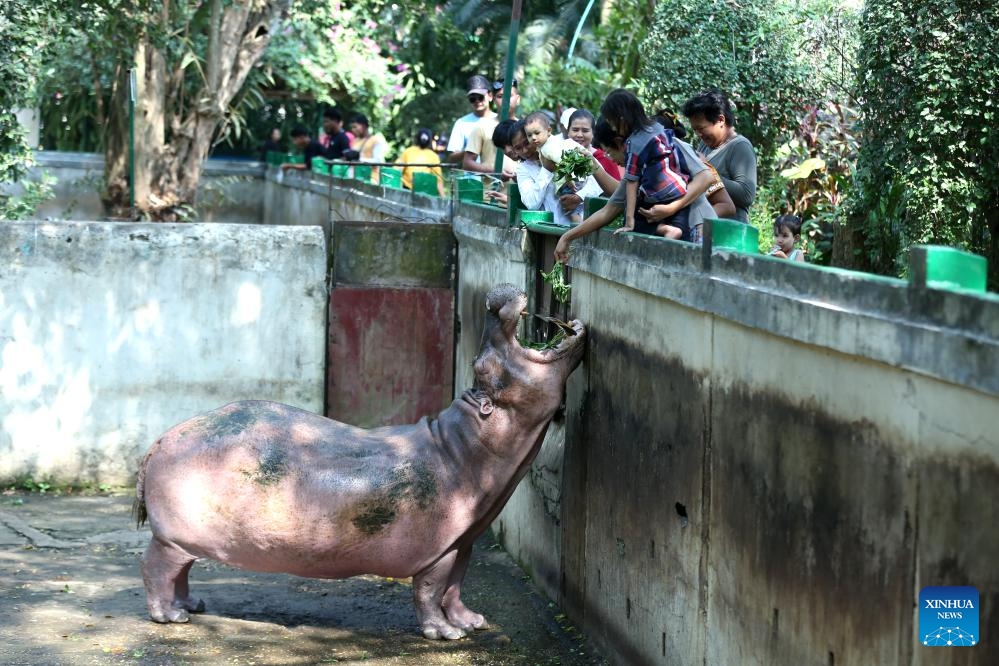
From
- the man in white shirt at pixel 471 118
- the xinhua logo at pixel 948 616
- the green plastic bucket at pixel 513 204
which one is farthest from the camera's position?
the man in white shirt at pixel 471 118

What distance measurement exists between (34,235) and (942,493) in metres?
7.24

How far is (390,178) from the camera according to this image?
13.0 metres

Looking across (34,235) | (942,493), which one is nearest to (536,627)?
(942,493)

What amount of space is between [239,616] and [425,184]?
5039 millimetres

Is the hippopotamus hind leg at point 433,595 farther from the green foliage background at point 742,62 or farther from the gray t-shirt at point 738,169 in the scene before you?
the green foliage background at point 742,62

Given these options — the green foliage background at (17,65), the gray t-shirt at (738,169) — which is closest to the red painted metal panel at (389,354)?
the gray t-shirt at (738,169)

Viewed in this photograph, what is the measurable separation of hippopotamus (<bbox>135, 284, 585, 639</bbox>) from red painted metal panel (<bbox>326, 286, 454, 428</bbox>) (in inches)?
117

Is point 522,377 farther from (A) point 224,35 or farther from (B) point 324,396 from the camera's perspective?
(A) point 224,35

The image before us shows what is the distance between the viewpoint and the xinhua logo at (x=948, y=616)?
335 centimetres

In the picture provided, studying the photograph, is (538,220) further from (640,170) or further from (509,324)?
(640,170)

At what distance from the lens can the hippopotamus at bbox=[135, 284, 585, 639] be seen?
20.8 ft

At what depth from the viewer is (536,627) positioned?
6.80 m

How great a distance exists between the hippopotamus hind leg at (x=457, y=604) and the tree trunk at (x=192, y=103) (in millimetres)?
10714

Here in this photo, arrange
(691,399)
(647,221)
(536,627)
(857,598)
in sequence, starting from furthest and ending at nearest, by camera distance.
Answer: (536,627), (647,221), (691,399), (857,598)
